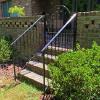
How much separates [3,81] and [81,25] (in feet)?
9.50

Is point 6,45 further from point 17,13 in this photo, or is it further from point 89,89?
point 89,89

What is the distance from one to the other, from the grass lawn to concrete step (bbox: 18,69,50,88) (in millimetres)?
159

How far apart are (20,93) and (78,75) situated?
7.46 feet

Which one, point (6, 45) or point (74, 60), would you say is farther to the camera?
point (6, 45)

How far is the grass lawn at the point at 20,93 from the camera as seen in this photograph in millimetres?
6037

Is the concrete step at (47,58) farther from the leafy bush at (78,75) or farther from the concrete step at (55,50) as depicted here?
the leafy bush at (78,75)

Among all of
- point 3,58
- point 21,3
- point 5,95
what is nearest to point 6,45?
point 3,58

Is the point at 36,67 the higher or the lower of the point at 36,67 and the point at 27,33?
the lower

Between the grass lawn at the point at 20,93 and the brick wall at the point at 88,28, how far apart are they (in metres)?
1.77

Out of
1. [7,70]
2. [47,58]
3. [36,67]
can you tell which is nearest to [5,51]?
[7,70]

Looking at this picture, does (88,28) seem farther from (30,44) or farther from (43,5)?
(43,5)

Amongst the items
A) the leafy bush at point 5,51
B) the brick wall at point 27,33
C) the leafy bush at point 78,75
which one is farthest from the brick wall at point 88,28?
the leafy bush at point 5,51

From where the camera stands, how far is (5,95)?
6.28 meters

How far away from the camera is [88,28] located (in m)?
6.15
